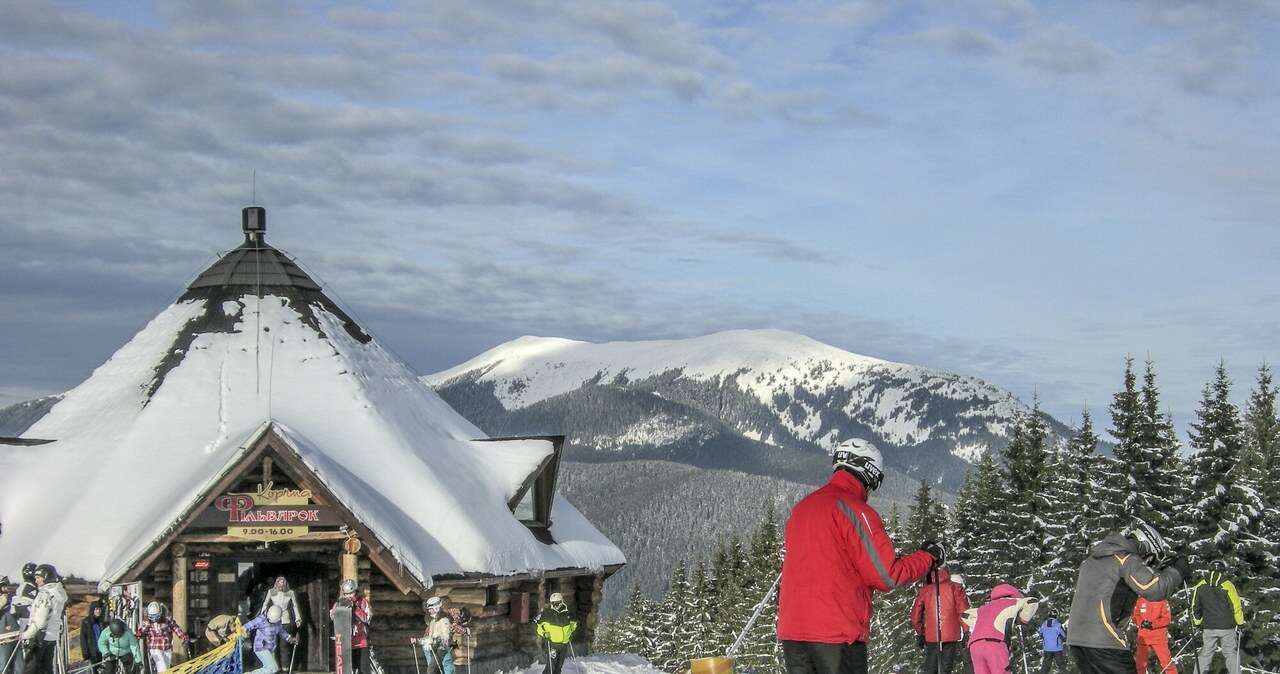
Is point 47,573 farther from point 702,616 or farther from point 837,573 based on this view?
point 702,616

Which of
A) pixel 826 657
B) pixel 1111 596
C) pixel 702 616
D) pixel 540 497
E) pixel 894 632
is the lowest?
pixel 702 616

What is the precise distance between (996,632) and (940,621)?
1646mm

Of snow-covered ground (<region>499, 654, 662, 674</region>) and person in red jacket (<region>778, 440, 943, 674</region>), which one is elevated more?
person in red jacket (<region>778, 440, 943, 674</region>)

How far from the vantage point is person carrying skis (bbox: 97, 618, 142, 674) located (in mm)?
20438

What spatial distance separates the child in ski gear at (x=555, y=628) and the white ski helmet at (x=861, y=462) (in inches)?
440

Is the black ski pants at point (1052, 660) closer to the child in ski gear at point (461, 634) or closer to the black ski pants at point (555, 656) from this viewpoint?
the black ski pants at point (555, 656)

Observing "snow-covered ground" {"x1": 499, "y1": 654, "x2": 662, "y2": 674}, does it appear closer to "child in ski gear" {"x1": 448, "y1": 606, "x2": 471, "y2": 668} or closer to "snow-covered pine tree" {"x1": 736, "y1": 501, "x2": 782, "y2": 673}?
"child in ski gear" {"x1": 448, "y1": 606, "x2": 471, "y2": 668}

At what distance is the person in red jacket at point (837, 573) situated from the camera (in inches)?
362

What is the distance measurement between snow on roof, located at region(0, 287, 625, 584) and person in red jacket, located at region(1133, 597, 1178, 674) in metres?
11.7

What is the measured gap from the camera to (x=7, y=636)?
18.7 m

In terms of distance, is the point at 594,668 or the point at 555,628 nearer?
the point at 555,628

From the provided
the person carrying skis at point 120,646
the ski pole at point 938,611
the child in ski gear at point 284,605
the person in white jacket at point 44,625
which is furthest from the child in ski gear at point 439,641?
the ski pole at point 938,611

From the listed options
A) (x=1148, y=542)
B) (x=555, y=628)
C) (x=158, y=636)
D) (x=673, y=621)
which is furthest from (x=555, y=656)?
(x=673, y=621)

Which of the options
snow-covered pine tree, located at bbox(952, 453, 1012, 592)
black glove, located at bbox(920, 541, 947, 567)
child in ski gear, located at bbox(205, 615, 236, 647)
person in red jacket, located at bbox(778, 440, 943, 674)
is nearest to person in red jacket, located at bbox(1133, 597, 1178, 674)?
black glove, located at bbox(920, 541, 947, 567)
